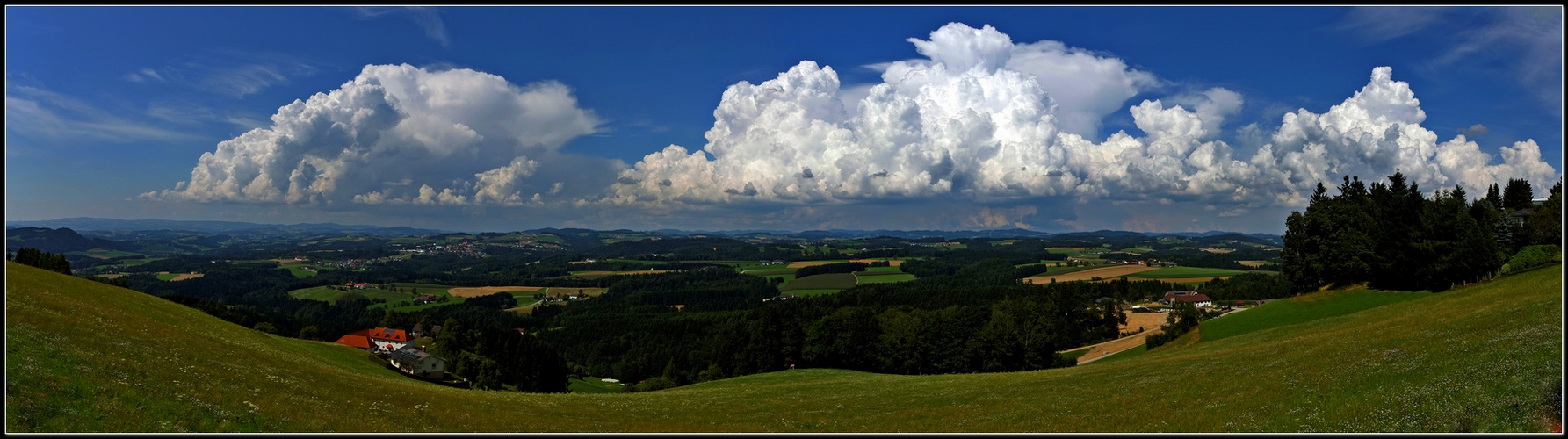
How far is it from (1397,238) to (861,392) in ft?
191

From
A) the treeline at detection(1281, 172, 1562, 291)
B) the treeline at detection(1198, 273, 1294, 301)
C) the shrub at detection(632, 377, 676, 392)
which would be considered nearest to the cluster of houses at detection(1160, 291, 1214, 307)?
the treeline at detection(1198, 273, 1294, 301)

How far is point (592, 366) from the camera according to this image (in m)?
140

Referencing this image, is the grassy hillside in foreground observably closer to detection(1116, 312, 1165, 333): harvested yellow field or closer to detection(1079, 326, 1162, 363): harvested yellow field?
detection(1079, 326, 1162, 363): harvested yellow field

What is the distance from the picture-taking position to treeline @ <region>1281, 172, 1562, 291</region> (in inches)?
2055

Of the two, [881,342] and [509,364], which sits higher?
[881,342]

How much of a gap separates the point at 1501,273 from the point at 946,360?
4966 centimetres

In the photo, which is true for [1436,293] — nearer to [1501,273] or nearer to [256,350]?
[1501,273]

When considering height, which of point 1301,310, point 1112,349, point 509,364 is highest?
point 1301,310

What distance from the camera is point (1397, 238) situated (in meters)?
57.5

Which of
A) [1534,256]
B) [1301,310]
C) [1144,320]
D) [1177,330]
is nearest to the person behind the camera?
[1301,310]

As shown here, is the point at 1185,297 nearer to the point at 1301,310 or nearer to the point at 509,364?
the point at 1301,310

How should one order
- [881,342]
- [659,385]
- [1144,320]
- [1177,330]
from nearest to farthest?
[1177,330] < [881,342] < [659,385] < [1144,320]

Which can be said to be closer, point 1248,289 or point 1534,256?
point 1534,256

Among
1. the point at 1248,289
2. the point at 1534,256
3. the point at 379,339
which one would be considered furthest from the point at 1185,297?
the point at 379,339
